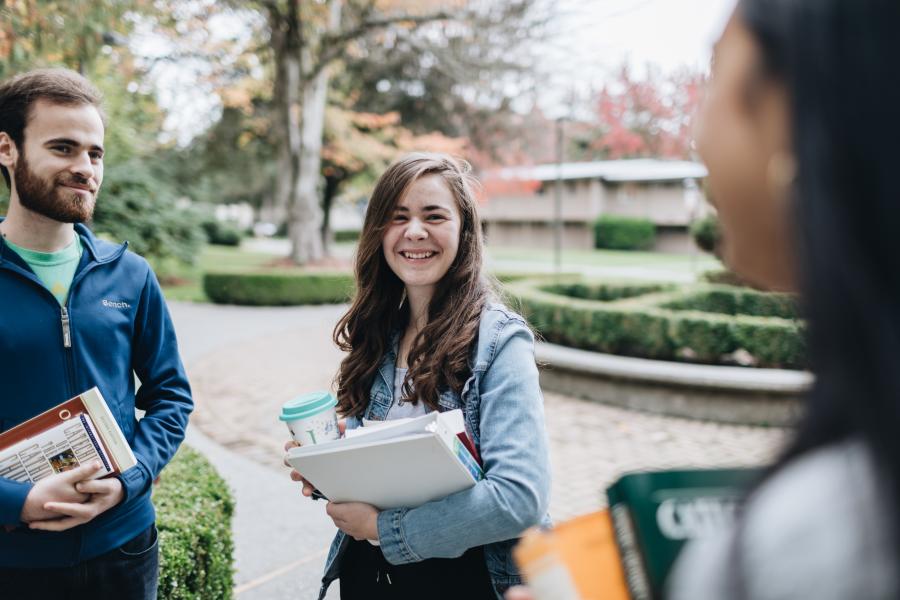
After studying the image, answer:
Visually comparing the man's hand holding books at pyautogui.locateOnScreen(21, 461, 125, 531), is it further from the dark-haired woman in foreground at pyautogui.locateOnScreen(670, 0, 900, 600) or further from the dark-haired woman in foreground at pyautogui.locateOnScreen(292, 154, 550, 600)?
the dark-haired woman in foreground at pyautogui.locateOnScreen(670, 0, 900, 600)

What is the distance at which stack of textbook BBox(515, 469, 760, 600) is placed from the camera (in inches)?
33.3

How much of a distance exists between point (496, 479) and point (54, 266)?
150 cm

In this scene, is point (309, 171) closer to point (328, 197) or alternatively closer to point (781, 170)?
point (328, 197)

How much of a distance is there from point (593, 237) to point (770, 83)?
37.5m

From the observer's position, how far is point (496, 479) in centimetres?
154

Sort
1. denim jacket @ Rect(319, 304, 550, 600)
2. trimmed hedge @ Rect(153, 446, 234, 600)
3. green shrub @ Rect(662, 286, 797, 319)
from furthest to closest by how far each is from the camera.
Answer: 1. green shrub @ Rect(662, 286, 797, 319)
2. trimmed hedge @ Rect(153, 446, 234, 600)
3. denim jacket @ Rect(319, 304, 550, 600)

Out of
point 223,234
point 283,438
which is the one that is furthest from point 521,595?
point 223,234

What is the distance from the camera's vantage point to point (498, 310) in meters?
1.85

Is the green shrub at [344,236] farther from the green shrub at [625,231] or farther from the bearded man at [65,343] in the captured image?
the bearded man at [65,343]

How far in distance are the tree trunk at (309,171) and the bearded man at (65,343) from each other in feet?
47.2

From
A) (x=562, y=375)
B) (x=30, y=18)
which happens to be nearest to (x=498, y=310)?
(x=30, y=18)

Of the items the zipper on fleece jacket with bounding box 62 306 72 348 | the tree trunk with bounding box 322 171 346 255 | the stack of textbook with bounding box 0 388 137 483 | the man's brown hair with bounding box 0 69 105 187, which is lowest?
the stack of textbook with bounding box 0 388 137 483

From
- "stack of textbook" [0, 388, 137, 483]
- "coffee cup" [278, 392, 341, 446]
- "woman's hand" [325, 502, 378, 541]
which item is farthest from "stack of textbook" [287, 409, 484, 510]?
"stack of textbook" [0, 388, 137, 483]

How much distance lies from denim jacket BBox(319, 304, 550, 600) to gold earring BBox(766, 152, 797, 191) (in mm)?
1033
